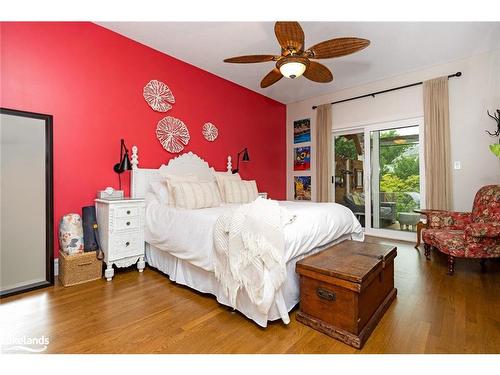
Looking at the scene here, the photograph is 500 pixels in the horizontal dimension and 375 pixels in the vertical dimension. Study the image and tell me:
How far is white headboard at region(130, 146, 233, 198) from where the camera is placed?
298 centimetres

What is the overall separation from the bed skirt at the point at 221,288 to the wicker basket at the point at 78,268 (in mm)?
544

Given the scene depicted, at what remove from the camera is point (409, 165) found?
3.97 meters

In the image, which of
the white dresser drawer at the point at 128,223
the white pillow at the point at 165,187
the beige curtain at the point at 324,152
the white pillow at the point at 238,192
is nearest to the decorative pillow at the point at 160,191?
the white pillow at the point at 165,187

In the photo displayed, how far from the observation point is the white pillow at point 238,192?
328 centimetres

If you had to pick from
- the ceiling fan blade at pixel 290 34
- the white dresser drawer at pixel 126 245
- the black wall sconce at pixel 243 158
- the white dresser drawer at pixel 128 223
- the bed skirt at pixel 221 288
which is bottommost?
the bed skirt at pixel 221 288

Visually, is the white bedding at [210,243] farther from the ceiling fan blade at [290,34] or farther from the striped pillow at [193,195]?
the ceiling fan blade at [290,34]

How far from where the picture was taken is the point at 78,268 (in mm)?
2281

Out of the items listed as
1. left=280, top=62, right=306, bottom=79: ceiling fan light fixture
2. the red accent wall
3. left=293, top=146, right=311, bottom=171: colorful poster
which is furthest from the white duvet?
left=293, top=146, right=311, bottom=171: colorful poster

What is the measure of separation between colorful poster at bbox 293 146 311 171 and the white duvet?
2.51m

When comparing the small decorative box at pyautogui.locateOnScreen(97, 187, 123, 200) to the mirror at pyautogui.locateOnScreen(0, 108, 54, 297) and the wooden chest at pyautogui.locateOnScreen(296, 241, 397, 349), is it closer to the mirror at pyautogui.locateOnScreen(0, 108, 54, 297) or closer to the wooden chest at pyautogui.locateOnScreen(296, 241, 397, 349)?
the mirror at pyautogui.locateOnScreen(0, 108, 54, 297)

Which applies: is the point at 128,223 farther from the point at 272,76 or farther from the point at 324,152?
the point at 324,152

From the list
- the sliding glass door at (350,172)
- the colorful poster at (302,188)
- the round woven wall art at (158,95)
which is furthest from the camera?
the colorful poster at (302,188)

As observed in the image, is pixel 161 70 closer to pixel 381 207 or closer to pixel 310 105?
pixel 310 105
